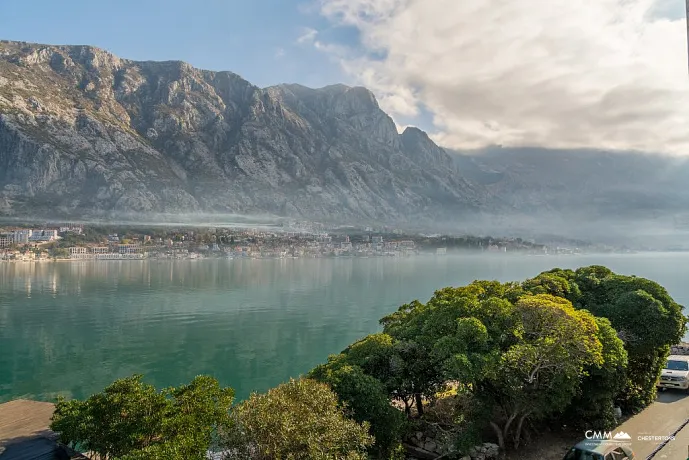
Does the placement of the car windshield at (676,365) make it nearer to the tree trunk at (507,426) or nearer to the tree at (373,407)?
the tree trunk at (507,426)

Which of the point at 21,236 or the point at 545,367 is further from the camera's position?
the point at 21,236

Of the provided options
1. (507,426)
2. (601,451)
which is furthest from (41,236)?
(601,451)

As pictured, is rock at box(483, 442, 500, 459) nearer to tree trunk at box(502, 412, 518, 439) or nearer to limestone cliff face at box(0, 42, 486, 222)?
tree trunk at box(502, 412, 518, 439)

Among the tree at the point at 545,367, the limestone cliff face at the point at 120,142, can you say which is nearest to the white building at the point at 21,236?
the limestone cliff face at the point at 120,142

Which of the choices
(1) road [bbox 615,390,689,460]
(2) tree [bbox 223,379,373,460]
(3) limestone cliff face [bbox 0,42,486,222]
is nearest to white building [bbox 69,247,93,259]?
(3) limestone cliff face [bbox 0,42,486,222]

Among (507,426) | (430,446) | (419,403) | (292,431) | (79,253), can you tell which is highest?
(292,431)

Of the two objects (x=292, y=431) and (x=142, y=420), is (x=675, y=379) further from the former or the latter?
(x=142, y=420)
